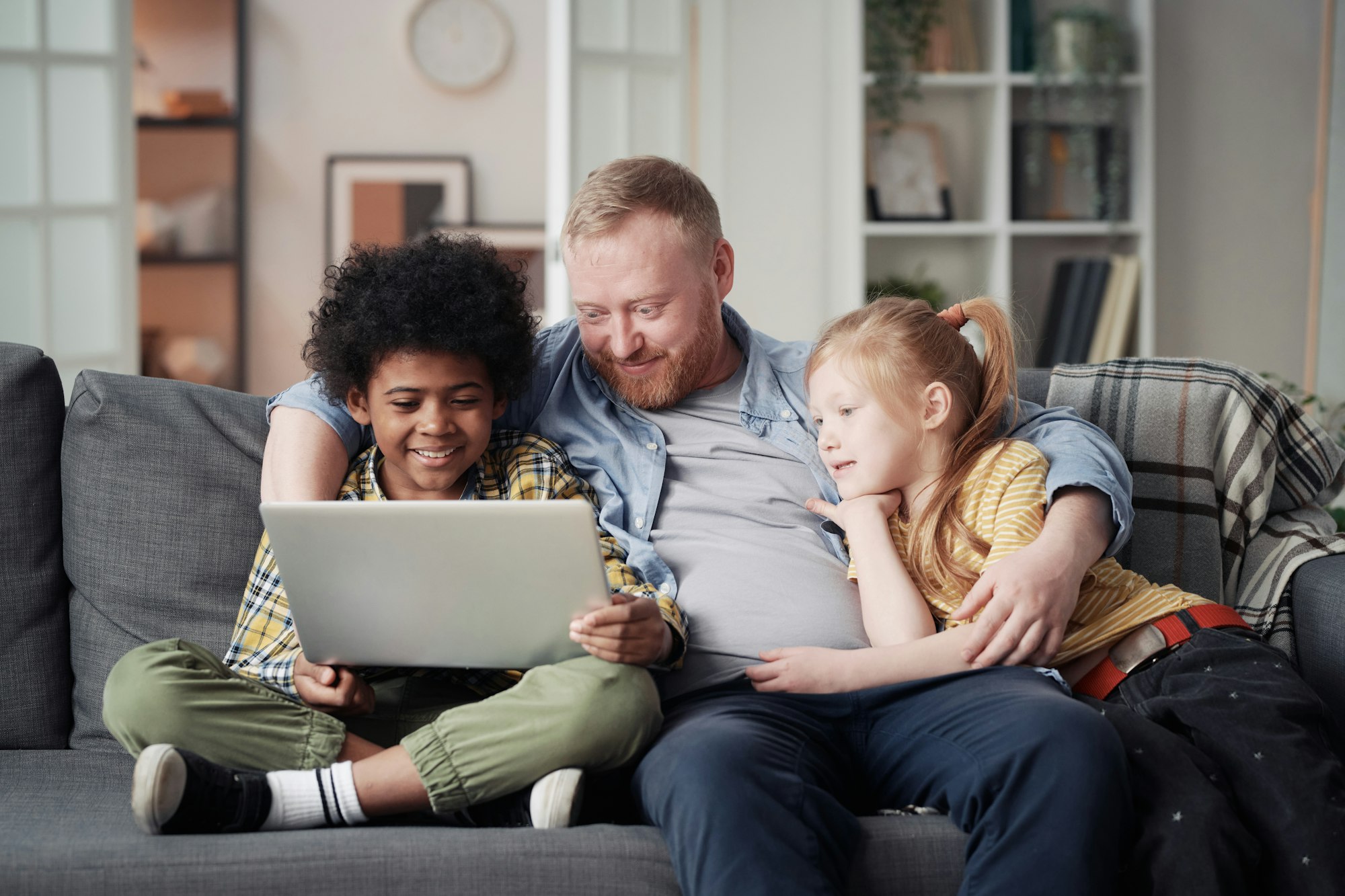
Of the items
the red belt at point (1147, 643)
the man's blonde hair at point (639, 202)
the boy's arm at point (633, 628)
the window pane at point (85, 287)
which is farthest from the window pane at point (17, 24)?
the red belt at point (1147, 643)

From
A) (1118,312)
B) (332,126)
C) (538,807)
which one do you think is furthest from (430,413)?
(332,126)

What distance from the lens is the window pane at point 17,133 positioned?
3006 millimetres

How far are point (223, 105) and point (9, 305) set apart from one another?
1900 millimetres

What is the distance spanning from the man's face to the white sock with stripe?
26.7 inches

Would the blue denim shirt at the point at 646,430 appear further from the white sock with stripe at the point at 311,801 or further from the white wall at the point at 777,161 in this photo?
the white wall at the point at 777,161

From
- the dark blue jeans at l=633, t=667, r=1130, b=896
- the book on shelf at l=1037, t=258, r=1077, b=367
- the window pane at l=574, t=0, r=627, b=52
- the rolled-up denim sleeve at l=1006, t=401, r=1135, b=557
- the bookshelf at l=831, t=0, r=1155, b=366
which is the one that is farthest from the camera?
the book on shelf at l=1037, t=258, r=1077, b=367

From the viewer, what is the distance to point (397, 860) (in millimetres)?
1115

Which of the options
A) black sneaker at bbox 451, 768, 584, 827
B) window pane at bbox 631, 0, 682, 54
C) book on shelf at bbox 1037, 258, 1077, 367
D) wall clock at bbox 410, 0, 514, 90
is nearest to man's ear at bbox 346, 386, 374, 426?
black sneaker at bbox 451, 768, 584, 827

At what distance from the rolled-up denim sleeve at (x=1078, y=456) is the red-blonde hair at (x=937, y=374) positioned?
0.07m

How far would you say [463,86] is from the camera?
15.7ft

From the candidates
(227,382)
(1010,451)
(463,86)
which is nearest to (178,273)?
(227,382)

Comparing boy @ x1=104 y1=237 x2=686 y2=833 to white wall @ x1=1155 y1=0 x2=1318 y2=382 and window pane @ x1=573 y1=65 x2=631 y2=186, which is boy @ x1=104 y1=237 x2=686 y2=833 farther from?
white wall @ x1=1155 y1=0 x2=1318 y2=382

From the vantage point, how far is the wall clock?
473 cm

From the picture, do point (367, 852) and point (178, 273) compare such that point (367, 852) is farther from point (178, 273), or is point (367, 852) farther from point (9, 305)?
point (178, 273)
